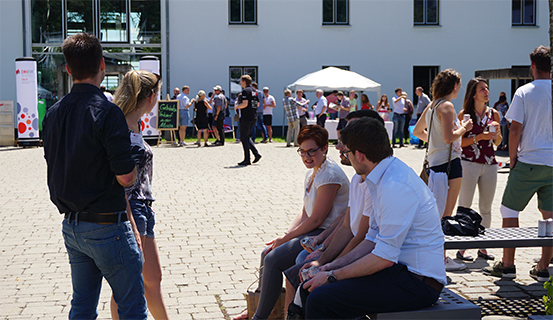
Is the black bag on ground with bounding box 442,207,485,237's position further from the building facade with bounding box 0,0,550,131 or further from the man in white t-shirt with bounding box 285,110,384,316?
the building facade with bounding box 0,0,550,131

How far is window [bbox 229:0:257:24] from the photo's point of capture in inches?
1051

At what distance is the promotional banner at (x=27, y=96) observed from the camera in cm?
1891

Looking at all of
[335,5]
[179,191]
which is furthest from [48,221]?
[335,5]

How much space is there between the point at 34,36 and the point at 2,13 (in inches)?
58.0

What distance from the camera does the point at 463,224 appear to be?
454 centimetres

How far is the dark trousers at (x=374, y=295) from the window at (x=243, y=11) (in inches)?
960

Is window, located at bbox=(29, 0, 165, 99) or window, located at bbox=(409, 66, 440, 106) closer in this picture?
window, located at bbox=(29, 0, 165, 99)

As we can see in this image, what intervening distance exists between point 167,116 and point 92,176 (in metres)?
17.6

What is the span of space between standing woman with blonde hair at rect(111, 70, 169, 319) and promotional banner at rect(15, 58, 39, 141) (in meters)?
16.6

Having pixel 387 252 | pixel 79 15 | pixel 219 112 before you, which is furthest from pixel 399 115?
pixel 387 252

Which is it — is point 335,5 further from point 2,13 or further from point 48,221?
point 48,221

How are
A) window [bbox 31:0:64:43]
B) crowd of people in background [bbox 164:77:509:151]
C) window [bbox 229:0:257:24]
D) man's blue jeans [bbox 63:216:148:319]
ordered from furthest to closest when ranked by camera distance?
window [bbox 229:0:257:24] < window [bbox 31:0:64:43] < crowd of people in background [bbox 164:77:509:151] < man's blue jeans [bbox 63:216:148:319]

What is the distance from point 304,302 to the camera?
134 inches

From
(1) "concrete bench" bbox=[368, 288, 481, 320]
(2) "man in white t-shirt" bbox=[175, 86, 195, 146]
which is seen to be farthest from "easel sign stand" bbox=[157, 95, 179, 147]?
(1) "concrete bench" bbox=[368, 288, 481, 320]
